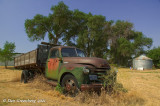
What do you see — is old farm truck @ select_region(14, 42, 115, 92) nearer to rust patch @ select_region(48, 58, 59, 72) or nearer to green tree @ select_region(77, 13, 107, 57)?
rust patch @ select_region(48, 58, 59, 72)

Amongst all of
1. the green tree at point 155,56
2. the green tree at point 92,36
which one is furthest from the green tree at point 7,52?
the green tree at point 155,56

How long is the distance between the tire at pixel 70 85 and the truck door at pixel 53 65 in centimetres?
85

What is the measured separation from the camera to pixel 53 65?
6.45 metres

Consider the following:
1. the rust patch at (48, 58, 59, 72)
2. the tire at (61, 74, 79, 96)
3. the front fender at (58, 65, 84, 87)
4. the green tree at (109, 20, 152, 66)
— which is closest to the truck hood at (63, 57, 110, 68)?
the front fender at (58, 65, 84, 87)

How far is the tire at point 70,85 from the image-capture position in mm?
4957

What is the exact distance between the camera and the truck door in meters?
6.20

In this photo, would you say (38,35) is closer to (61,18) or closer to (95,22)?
(61,18)

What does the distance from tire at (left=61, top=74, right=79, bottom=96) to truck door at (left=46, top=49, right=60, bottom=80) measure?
2.78ft

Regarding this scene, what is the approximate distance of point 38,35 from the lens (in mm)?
33312

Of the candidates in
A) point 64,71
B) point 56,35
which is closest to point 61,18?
point 56,35

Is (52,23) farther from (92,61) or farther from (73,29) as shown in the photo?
(92,61)

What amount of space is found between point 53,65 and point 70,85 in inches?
66.6

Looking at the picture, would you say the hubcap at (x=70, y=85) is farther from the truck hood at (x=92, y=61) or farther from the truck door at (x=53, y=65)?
the truck door at (x=53, y=65)

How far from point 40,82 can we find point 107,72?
407cm
